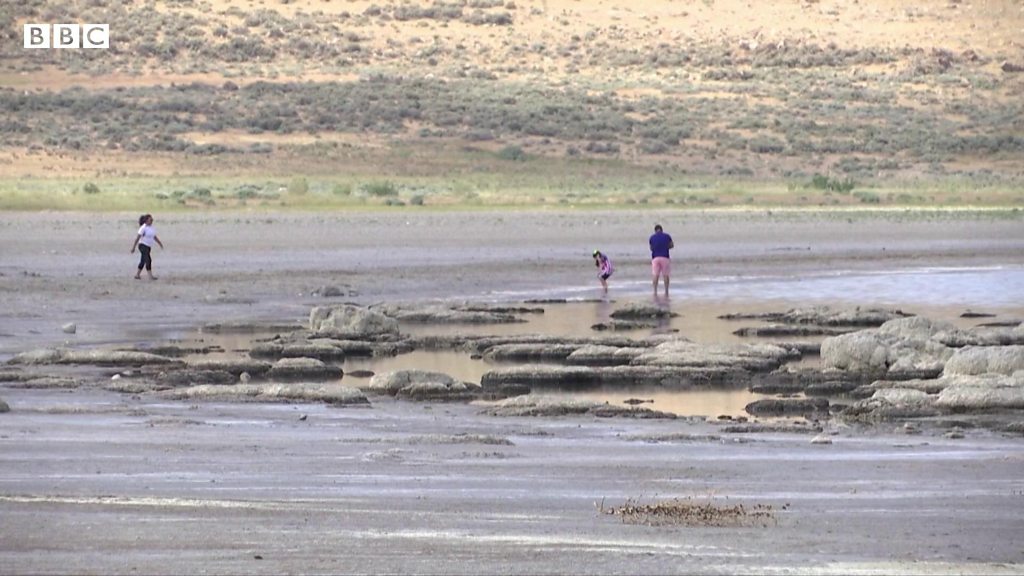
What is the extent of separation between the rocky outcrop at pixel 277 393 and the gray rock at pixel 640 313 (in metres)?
9.47

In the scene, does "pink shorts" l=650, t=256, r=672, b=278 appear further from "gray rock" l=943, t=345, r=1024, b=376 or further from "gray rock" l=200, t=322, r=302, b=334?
"gray rock" l=943, t=345, r=1024, b=376

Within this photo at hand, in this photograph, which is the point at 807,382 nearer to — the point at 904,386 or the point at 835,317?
the point at 904,386

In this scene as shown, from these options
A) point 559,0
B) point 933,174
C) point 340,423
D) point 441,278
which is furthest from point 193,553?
point 559,0

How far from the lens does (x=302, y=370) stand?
62.1 ft

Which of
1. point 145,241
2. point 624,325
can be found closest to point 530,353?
point 624,325

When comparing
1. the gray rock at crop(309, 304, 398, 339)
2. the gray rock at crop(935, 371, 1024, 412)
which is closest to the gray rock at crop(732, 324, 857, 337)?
the gray rock at crop(309, 304, 398, 339)

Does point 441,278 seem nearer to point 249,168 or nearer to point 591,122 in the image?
point 249,168

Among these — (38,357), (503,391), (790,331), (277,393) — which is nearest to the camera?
(277,393)

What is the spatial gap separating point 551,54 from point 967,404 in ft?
228

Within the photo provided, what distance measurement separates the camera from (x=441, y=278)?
3222cm

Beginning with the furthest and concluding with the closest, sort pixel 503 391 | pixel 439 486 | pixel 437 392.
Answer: pixel 503 391
pixel 437 392
pixel 439 486

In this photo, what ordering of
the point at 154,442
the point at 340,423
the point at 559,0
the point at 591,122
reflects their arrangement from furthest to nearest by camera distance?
the point at 559,0
the point at 591,122
the point at 340,423
the point at 154,442

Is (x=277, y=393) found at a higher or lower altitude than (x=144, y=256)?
lower

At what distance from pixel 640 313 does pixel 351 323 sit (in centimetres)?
484
